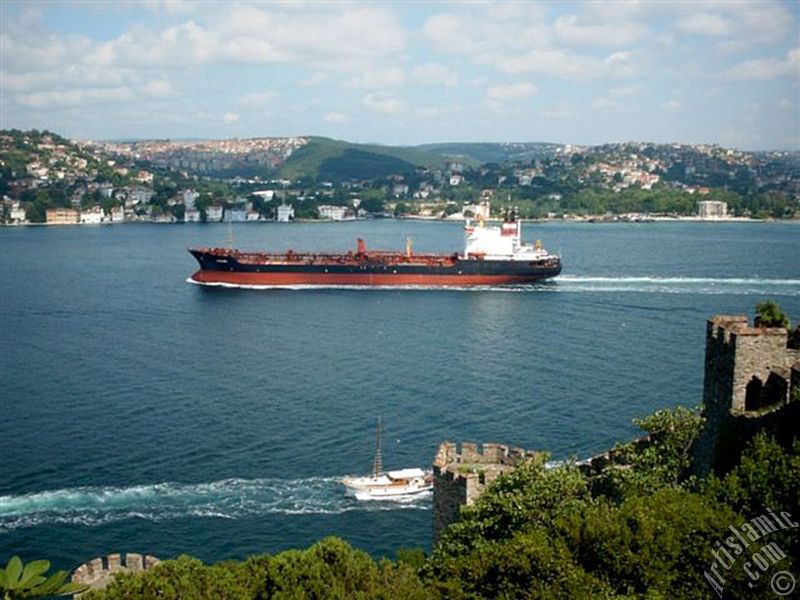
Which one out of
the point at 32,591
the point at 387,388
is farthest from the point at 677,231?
the point at 32,591

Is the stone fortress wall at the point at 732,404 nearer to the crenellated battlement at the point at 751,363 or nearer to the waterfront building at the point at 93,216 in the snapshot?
the crenellated battlement at the point at 751,363

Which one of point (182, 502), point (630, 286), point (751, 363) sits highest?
point (751, 363)

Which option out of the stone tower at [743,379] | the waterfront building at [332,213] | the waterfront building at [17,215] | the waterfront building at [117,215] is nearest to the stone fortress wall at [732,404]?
the stone tower at [743,379]

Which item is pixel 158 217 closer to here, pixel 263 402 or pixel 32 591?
pixel 263 402

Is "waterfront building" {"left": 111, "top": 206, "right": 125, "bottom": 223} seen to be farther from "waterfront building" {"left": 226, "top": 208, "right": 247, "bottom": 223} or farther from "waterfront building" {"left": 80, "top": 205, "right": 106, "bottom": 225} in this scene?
"waterfront building" {"left": 226, "top": 208, "right": 247, "bottom": 223}

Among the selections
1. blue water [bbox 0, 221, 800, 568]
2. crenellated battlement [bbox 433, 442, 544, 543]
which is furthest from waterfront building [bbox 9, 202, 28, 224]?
crenellated battlement [bbox 433, 442, 544, 543]

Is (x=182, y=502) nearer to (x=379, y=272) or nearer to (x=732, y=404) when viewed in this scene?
(x=732, y=404)

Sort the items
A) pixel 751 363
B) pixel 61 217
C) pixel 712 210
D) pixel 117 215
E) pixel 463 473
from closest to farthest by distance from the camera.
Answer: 1. pixel 751 363
2. pixel 463 473
3. pixel 61 217
4. pixel 117 215
5. pixel 712 210

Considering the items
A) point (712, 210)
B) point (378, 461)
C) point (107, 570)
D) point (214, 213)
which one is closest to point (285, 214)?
point (214, 213)
